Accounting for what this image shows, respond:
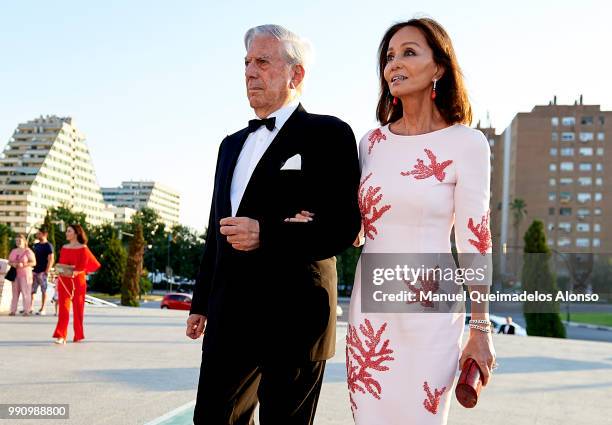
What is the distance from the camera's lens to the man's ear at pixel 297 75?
8.57ft

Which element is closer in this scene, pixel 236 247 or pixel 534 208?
pixel 236 247

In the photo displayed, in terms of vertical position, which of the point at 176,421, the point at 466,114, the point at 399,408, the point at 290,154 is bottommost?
the point at 176,421

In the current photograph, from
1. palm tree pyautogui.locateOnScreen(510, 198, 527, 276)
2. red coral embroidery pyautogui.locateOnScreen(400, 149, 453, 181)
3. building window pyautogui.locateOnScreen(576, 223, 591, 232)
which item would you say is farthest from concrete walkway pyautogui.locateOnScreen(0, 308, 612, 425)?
building window pyautogui.locateOnScreen(576, 223, 591, 232)

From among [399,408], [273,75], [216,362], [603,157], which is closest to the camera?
[399,408]

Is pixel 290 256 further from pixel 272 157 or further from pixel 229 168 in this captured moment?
pixel 229 168

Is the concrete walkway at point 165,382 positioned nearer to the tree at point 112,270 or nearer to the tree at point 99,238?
the tree at point 112,270

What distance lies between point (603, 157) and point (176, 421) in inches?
4105

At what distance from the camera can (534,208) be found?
325 feet

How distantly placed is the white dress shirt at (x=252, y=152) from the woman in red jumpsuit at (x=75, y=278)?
23.6ft

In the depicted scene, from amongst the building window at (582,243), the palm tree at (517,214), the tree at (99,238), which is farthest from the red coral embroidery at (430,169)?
the building window at (582,243)

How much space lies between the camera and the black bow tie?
2.52m

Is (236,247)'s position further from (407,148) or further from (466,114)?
(466,114)

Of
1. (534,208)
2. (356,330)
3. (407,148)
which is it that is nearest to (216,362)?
(356,330)

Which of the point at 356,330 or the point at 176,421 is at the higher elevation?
the point at 356,330
